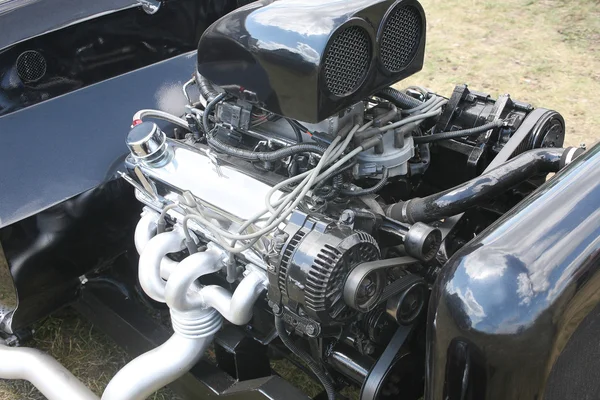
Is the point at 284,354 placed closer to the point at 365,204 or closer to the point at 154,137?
the point at 365,204

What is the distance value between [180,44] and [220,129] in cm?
70

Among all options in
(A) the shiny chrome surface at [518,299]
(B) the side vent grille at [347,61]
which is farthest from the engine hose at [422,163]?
(A) the shiny chrome surface at [518,299]

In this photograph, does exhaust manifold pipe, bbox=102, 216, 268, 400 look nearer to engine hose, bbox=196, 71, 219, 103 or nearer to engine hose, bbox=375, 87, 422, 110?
engine hose, bbox=196, 71, 219, 103

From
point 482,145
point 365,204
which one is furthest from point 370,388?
point 482,145

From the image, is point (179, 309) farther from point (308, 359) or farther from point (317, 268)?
point (317, 268)

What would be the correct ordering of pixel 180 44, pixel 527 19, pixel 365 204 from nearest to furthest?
pixel 365 204, pixel 180 44, pixel 527 19

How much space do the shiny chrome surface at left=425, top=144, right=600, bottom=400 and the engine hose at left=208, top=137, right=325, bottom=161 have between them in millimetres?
636

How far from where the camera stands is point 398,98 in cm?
178

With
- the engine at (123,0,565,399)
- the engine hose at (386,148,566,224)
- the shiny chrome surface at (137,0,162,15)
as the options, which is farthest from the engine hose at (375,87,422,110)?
the shiny chrome surface at (137,0,162,15)

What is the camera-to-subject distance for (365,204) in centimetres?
163

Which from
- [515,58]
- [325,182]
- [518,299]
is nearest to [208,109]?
[325,182]

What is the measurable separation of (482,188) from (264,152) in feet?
1.94

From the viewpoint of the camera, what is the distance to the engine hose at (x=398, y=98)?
176 centimetres

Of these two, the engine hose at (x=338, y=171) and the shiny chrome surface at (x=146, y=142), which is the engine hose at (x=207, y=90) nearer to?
the shiny chrome surface at (x=146, y=142)
